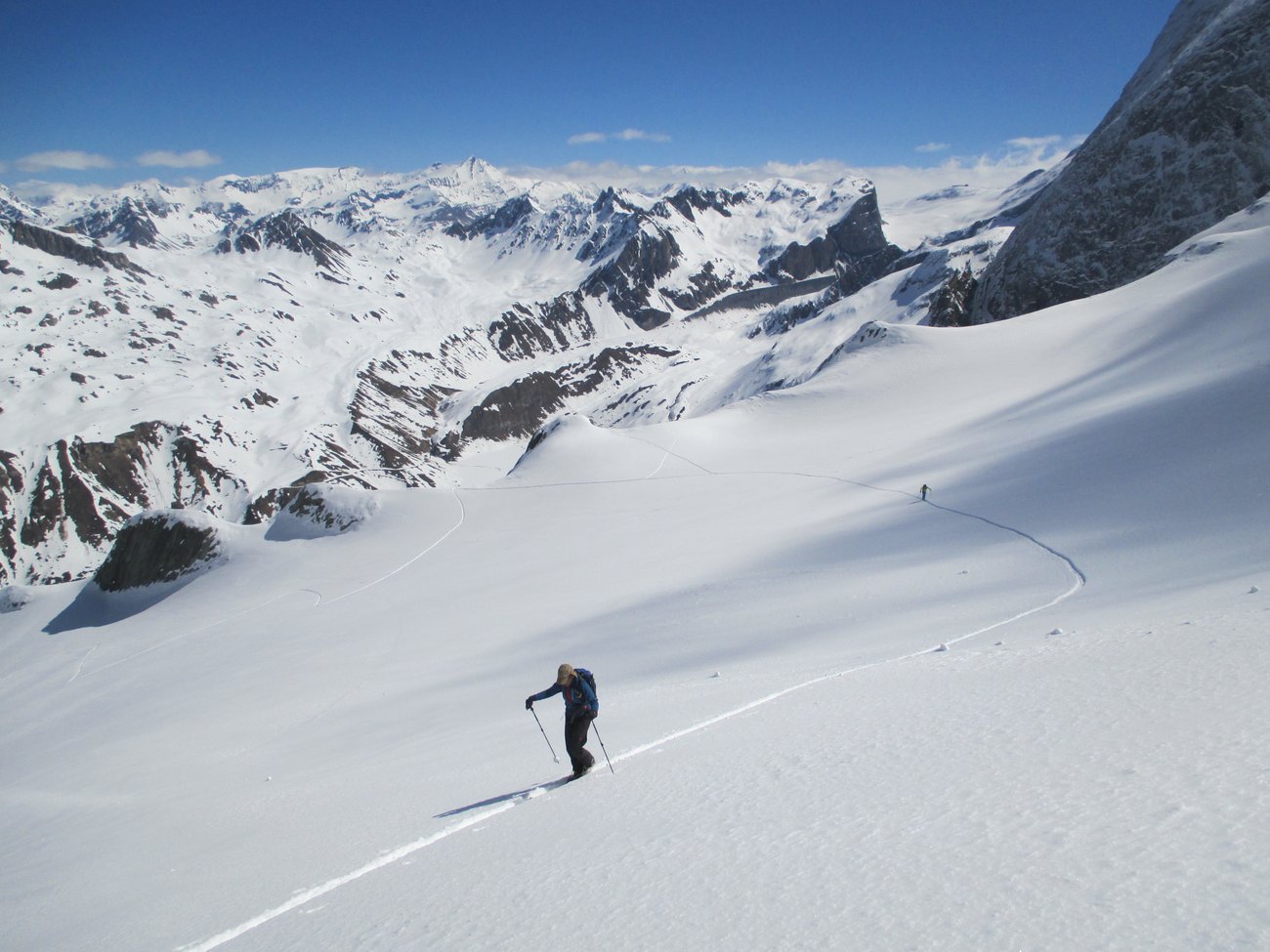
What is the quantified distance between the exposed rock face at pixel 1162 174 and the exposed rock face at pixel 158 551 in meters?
62.7

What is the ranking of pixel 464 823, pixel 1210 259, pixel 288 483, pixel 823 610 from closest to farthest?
pixel 464 823 < pixel 823 610 < pixel 1210 259 < pixel 288 483

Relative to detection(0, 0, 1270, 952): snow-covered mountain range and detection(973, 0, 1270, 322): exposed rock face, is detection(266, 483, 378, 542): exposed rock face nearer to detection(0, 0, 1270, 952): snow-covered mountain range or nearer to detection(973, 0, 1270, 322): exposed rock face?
detection(0, 0, 1270, 952): snow-covered mountain range

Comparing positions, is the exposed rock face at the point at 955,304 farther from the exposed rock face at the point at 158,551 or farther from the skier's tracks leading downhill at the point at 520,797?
the exposed rock face at the point at 158,551

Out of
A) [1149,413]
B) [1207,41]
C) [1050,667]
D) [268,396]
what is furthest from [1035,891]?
[268,396]

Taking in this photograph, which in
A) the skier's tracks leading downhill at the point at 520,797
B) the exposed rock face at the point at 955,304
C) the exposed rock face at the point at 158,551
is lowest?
the skier's tracks leading downhill at the point at 520,797

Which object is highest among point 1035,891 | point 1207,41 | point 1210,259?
point 1207,41

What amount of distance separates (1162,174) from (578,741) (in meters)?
65.2

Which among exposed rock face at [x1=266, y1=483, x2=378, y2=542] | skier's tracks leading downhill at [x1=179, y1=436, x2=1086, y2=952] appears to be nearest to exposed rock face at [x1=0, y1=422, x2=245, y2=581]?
exposed rock face at [x1=266, y1=483, x2=378, y2=542]

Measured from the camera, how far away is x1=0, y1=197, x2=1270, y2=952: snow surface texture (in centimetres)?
401

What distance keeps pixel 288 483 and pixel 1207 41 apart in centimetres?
15738

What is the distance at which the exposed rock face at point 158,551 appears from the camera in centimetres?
4000

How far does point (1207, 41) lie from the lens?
53.9m

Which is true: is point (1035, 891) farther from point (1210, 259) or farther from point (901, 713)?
point (1210, 259)

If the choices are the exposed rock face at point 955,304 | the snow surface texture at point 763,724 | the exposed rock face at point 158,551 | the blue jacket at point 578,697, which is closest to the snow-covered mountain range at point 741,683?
the snow surface texture at point 763,724
